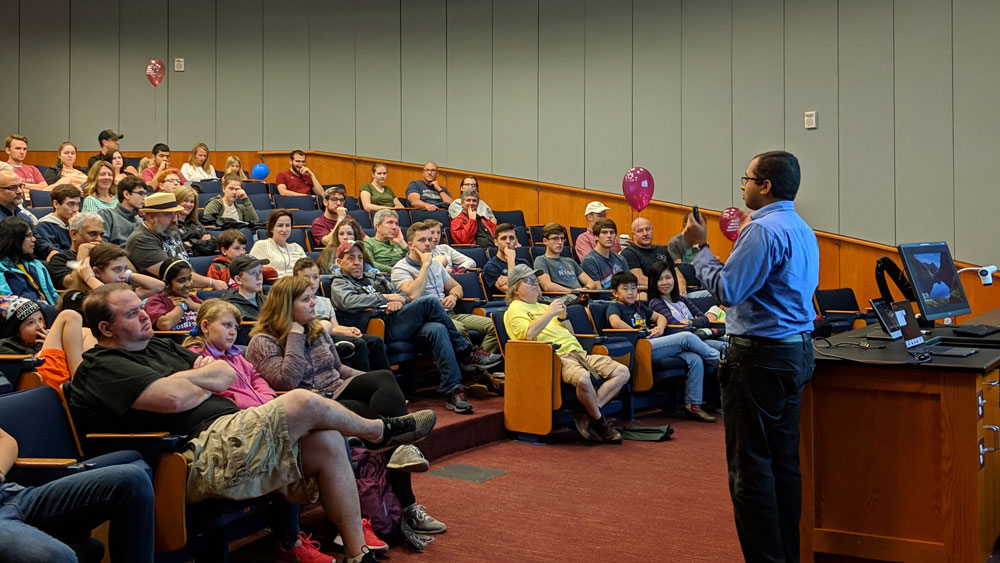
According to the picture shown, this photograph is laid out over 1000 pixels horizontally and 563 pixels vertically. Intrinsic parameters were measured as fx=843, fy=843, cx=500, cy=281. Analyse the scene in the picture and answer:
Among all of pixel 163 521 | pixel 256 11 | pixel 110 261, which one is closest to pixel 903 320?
pixel 163 521

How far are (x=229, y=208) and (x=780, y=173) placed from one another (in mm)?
5056

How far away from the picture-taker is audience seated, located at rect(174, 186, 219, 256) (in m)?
5.43

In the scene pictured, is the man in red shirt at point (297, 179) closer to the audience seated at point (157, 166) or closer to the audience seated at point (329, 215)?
the audience seated at point (157, 166)

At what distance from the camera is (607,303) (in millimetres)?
5234

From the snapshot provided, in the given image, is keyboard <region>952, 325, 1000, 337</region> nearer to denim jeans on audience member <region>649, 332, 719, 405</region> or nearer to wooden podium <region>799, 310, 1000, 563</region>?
wooden podium <region>799, 310, 1000, 563</region>

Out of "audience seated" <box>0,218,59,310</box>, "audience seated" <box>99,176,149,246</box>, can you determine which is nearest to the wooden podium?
"audience seated" <box>0,218,59,310</box>

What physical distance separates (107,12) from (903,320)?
386 inches

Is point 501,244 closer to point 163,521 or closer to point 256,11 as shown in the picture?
point 163,521

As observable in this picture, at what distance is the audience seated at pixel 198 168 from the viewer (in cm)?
798

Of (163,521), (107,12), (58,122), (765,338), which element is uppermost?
(107,12)

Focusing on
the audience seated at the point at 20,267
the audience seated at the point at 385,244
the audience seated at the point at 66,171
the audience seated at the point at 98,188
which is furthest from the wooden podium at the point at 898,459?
the audience seated at the point at 66,171

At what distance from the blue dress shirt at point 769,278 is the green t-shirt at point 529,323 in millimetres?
2215

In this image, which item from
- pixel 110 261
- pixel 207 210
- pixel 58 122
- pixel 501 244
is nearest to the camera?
pixel 110 261

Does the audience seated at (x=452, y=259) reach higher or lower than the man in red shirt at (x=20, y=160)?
lower
